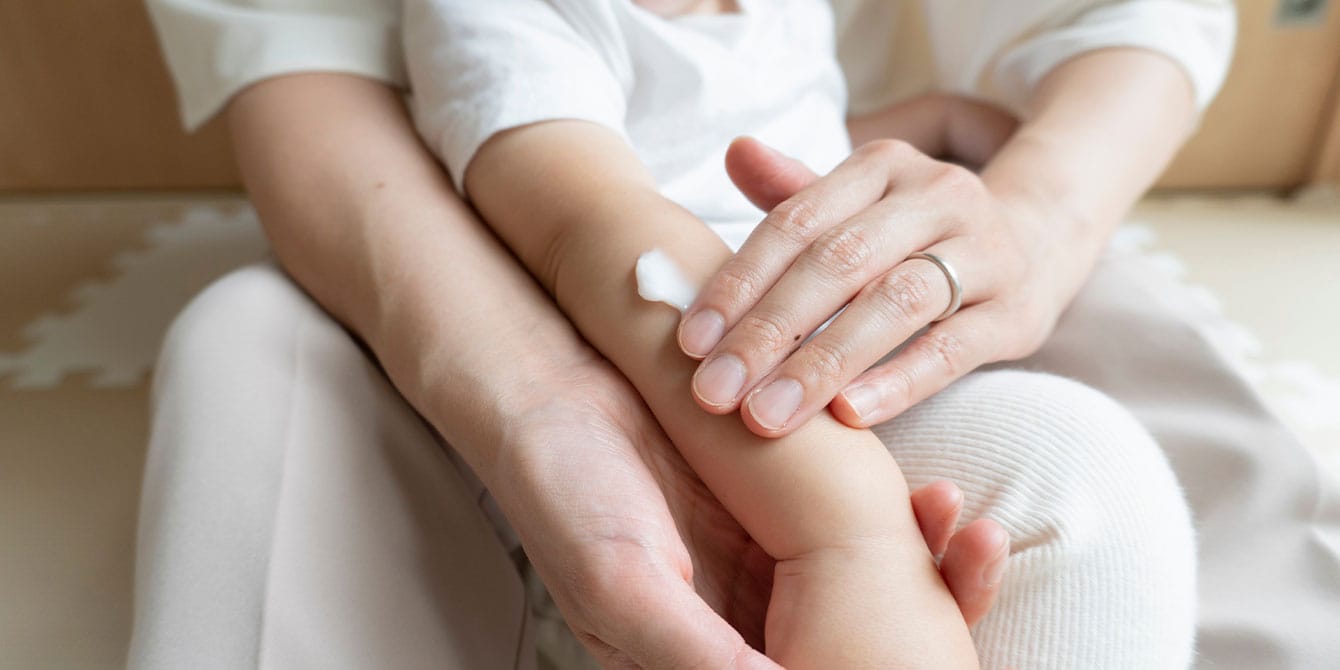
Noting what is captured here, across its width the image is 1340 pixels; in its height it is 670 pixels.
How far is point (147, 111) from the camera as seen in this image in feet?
4.34

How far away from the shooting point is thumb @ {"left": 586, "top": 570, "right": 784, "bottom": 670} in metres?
0.41

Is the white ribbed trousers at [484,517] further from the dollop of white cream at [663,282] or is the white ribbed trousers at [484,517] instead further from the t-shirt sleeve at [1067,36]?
the t-shirt sleeve at [1067,36]

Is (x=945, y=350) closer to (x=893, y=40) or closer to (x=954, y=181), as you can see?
(x=954, y=181)

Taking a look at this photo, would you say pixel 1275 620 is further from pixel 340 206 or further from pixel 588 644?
pixel 340 206

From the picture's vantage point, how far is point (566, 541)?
453mm

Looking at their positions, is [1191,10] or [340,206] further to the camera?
[1191,10]

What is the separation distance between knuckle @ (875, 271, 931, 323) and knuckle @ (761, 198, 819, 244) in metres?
0.05

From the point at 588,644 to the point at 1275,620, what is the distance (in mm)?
414

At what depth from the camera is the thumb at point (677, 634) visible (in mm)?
407

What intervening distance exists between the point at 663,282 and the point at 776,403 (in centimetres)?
10

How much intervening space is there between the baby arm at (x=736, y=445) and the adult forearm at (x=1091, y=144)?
30cm

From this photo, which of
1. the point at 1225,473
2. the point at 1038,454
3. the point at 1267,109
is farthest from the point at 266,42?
the point at 1267,109

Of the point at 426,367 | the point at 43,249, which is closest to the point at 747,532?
the point at 426,367

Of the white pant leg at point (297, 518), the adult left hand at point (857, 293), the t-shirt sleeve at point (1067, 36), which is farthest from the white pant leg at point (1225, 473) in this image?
the white pant leg at point (297, 518)
